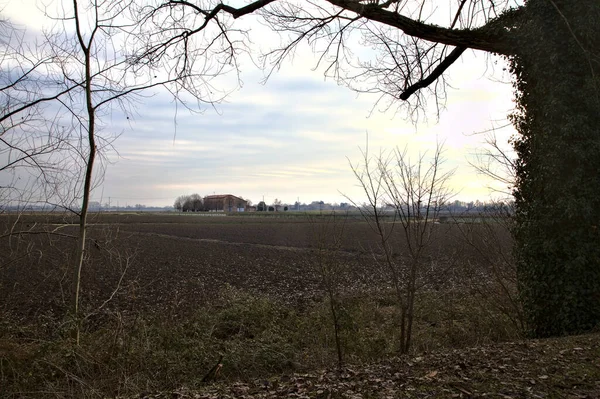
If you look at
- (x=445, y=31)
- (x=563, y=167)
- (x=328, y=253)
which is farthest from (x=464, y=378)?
(x=445, y=31)

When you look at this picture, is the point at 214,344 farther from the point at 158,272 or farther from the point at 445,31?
the point at 158,272

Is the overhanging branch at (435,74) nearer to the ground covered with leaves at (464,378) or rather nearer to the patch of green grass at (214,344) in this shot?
the patch of green grass at (214,344)

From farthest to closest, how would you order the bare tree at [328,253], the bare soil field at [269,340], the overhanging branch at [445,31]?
the overhanging branch at [445,31]
the bare tree at [328,253]
the bare soil field at [269,340]

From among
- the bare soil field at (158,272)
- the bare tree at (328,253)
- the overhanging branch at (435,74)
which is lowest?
the bare soil field at (158,272)

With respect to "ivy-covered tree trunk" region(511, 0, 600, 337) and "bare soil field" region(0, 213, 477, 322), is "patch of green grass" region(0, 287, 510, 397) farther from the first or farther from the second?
"ivy-covered tree trunk" region(511, 0, 600, 337)

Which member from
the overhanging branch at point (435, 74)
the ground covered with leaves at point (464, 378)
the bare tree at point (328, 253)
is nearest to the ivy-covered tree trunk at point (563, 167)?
the ground covered with leaves at point (464, 378)

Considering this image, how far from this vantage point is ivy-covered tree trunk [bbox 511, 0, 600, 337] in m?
6.79

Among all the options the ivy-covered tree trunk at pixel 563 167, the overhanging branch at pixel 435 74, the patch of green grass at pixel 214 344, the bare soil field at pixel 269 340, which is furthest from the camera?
the overhanging branch at pixel 435 74

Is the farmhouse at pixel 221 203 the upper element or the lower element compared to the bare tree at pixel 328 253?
upper

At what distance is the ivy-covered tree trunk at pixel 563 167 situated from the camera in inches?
267

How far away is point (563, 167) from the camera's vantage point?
7.00m

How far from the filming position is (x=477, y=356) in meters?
5.64

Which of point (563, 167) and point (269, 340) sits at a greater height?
point (563, 167)

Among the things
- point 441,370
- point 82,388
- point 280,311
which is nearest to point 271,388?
point 441,370
